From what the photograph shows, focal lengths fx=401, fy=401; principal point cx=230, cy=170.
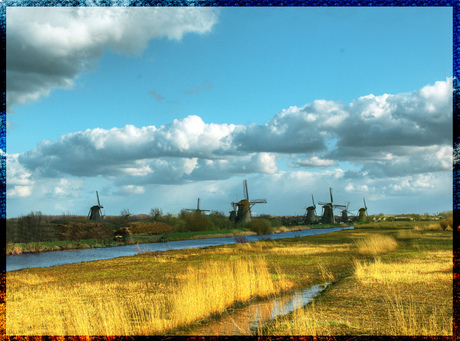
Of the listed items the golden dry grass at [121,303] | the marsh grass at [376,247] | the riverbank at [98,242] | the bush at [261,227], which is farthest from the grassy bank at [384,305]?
the bush at [261,227]

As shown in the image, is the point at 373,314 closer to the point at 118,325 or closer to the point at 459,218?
the point at 459,218

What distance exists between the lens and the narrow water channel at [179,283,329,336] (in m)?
Result: 9.88

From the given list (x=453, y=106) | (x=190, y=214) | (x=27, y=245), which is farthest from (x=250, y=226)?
(x=453, y=106)

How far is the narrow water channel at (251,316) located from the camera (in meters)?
9.88

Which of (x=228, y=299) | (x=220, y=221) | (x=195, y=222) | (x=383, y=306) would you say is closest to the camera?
(x=383, y=306)

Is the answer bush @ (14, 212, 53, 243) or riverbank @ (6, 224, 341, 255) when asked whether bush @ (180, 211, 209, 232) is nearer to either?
riverbank @ (6, 224, 341, 255)

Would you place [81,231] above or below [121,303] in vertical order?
above

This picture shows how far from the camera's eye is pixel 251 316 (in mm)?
11438

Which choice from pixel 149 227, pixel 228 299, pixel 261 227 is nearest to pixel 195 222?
pixel 149 227

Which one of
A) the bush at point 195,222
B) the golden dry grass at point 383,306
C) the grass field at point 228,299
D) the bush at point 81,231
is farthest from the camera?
the bush at point 195,222

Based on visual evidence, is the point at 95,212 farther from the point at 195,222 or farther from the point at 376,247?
the point at 376,247

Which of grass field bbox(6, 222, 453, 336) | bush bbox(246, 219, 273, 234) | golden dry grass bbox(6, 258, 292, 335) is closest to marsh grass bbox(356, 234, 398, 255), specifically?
grass field bbox(6, 222, 453, 336)

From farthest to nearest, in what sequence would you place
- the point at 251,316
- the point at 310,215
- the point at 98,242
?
the point at 310,215, the point at 98,242, the point at 251,316

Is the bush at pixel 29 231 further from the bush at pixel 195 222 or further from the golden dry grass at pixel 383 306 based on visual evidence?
the golden dry grass at pixel 383 306
